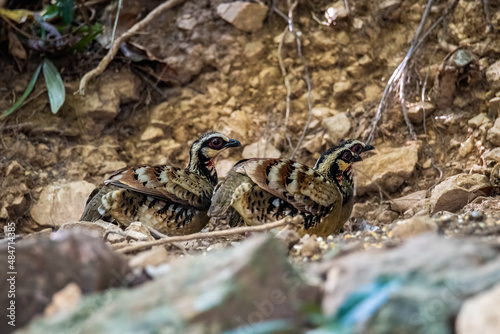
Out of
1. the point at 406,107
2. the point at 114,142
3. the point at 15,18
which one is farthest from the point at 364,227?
the point at 15,18

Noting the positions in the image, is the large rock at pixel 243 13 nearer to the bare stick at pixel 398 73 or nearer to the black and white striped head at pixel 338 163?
the bare stick at pixel 398 73

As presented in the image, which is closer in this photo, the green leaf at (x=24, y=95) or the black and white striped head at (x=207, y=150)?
the black and white striped head at (x=207, y=150)

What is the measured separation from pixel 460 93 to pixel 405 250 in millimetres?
4546

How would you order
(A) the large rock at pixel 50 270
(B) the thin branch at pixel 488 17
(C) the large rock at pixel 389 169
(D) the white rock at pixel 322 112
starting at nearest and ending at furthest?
1. (A) the large rock at pixel 50 270
2. (C) the large rock at pixel 389 169
3. (B) the thin branch at pixel 488 17
4. (D) the white rock at pixel 322 112

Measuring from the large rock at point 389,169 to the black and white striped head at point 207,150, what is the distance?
4.45ft

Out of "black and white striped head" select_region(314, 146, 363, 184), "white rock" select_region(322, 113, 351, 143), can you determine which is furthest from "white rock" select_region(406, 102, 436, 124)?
"black and white striped head" select_region(314, 146, 363, 184)

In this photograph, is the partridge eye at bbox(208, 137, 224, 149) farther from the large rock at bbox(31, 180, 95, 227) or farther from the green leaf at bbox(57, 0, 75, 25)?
the green leaf at bbox(57, 0, 75, 25)

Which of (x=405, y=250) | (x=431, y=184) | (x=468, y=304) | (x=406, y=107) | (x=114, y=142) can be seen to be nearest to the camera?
(x=468, y=304)

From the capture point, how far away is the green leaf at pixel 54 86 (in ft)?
21.3

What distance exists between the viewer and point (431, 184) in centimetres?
593

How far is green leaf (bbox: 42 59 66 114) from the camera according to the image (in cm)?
649

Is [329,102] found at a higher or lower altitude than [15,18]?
lower

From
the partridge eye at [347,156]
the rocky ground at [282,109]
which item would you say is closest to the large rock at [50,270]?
the rocky ground at [282,109]

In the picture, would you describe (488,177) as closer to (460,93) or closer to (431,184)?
(431,184)
